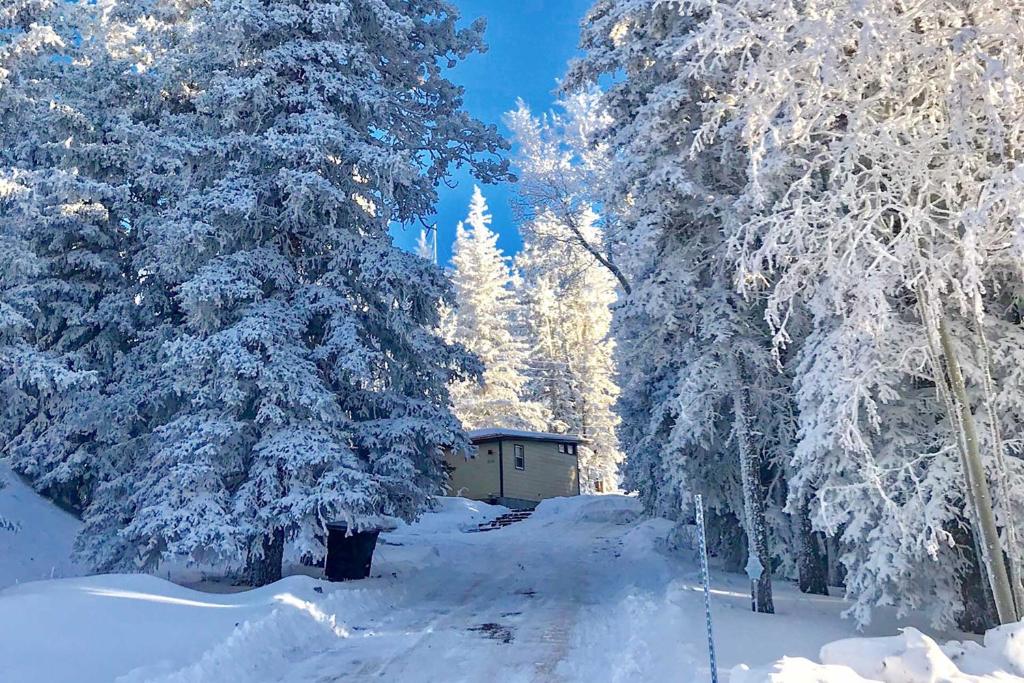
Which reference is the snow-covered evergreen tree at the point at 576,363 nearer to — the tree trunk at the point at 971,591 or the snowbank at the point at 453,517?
the snowbank at the point at 453,517

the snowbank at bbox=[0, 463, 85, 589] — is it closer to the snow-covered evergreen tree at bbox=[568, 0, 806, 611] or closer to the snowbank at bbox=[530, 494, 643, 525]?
the snow-covered evergreen tree at bbox=[568, 0, 806, 611]

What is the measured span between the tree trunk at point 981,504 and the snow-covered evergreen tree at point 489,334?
3307 cm

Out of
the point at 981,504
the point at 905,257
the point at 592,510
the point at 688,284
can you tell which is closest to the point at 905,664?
A: the point at 981,504

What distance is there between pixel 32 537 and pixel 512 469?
2329cm

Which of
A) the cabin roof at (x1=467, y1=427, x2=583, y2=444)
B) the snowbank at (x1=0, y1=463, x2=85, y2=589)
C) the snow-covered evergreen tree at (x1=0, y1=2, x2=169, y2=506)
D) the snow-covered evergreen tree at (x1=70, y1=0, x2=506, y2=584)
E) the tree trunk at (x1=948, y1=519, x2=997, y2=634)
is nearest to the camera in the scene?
the tree trunk at (x1=948, y1=519, x2=997, y2=634)

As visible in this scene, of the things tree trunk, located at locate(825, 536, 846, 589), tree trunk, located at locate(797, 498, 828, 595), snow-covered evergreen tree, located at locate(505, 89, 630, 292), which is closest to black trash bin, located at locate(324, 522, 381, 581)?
tree trunk, located at locate(797, 498, 828, 595)

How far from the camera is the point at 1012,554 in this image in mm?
7141

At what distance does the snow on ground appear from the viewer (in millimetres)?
5926

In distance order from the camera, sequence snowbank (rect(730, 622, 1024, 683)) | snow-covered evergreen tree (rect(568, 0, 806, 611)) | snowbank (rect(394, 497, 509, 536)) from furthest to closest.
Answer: snowbank (rect(394, 497, 509, 536))
snow-covered evergreen tree (rect(568, 0, 806, 611))
snowbank (rect(730, 622, 1024, 683))

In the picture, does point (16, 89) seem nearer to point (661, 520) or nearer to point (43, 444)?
point (43, 444)

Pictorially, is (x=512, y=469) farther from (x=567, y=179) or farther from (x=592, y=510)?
(x=567, y=179)

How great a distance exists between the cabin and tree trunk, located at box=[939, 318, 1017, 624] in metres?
27.2

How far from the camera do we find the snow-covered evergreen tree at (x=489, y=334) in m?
42.5

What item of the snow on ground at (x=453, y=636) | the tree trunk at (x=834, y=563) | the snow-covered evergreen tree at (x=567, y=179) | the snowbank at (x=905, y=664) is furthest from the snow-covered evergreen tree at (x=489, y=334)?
the snowbank at (x=905, y=664)
